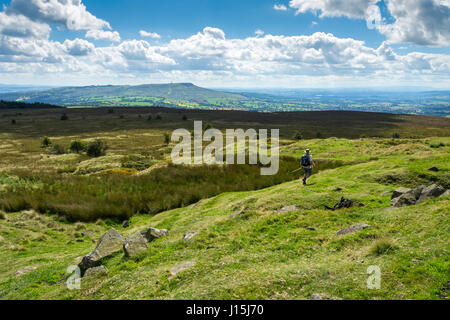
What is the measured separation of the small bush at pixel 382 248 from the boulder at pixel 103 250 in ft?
26.4

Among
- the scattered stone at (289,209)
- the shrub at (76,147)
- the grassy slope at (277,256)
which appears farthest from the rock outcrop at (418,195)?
the shrub at (76,147)

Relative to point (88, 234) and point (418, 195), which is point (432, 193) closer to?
point (418, 195)

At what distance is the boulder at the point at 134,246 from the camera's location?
9.05 metres

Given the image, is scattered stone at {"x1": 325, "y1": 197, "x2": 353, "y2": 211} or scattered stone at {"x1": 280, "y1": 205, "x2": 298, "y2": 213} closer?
scattered stone at {"x1": 325, "y1": 197, "x2": 353, "y2": 211}

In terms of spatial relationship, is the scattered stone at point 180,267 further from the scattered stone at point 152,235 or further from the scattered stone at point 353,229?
the scattered stone at point 353,229

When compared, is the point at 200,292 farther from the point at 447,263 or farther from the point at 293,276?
the point at 447,263

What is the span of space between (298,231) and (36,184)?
2439cm

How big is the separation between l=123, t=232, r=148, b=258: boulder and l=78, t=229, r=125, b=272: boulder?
661mm

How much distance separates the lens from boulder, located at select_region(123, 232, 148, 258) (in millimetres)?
9047

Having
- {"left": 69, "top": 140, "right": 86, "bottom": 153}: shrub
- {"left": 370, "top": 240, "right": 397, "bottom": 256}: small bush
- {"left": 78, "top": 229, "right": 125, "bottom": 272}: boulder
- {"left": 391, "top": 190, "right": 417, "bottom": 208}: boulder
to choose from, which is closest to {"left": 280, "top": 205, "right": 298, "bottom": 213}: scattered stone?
{"left": 391, "top": 190, "right": 417, "bottom": 208}: boulder

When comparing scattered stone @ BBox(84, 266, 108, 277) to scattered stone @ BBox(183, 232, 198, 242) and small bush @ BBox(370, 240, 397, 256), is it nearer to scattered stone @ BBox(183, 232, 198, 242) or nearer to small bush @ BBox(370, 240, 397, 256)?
scattered stone @ BBox(183, 232, 198, 242)

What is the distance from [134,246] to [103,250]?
1.13 metres

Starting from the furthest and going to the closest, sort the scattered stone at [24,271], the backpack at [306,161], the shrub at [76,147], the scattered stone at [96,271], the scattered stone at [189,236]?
1. the shrub at [76,147]
2. the backpack at [306,161]
3. the scattered stone at [24,271]
4. the scattered stone at [189,236]
5. the scattered stone at [96,271]
